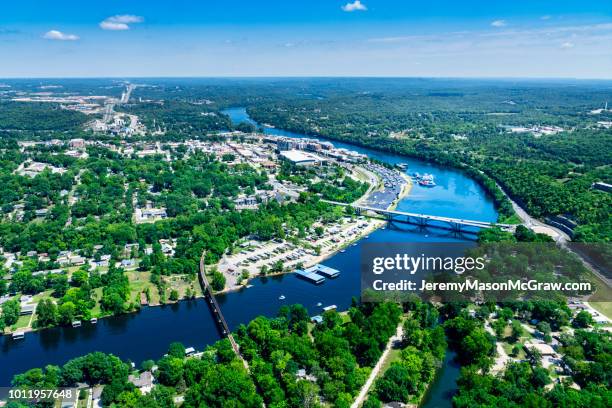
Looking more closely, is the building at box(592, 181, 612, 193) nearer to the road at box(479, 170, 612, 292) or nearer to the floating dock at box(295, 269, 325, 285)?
the road at box(479, 170, 612, 292)

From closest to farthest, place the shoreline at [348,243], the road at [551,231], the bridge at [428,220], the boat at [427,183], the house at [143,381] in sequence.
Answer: the house at [143,381]
the shoreline at [348,243]
the road at [551,231]
the bridge at [428,220]
the boat at [427,183]

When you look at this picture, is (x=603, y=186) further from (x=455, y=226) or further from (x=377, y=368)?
(x=377, y=368)

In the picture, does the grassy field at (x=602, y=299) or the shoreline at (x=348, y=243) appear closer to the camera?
the grassy field at (x=602, y=299)

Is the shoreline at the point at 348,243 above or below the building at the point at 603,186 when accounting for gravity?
below

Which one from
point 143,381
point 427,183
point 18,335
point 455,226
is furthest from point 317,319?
point 427,183

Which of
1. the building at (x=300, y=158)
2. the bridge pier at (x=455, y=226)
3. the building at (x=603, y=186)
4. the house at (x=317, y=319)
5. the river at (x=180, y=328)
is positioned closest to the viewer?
the river at (x=180, y=328)

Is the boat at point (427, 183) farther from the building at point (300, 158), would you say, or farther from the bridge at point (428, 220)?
the building at point (300, 158)

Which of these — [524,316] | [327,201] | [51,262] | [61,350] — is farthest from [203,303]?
[327,201]

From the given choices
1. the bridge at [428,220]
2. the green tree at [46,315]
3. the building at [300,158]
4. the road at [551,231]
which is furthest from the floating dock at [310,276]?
the building at [300,158]
